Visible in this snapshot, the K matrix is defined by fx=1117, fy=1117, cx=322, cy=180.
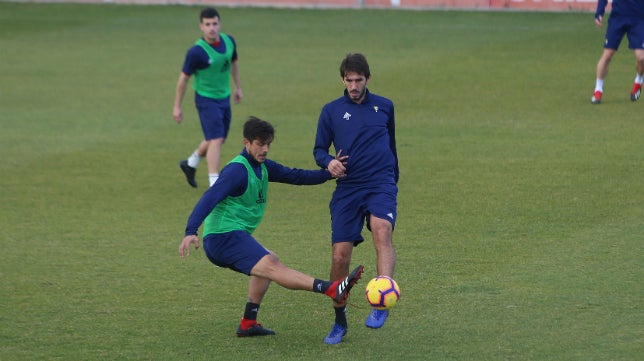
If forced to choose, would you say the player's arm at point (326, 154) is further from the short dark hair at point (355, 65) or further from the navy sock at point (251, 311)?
the navy sock at point (251, 311)

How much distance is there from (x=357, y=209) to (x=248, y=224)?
0.87 meters

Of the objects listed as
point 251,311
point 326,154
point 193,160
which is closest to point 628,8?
point 193,160

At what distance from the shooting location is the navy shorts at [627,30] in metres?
17.7

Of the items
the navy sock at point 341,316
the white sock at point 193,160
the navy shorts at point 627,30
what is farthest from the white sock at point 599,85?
the navy sock at point 341,316

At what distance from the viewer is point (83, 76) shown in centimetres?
2220

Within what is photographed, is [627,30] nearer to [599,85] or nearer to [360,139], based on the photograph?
[599,85]

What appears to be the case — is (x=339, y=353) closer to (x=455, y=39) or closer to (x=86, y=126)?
(x=86, y=126)

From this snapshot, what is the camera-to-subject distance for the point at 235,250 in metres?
8.30

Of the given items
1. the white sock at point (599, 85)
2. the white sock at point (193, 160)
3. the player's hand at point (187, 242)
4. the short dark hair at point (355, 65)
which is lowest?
the white sock at point (193, 160)

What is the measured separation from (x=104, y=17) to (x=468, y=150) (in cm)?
1587

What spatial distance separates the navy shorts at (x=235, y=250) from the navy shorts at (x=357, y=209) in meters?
0.70

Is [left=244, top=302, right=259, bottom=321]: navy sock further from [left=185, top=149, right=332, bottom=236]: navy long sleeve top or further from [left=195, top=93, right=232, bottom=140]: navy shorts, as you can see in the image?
[left=195, top=93, right=232, bottom=140]: navy shorts

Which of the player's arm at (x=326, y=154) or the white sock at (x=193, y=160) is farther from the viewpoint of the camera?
the white sock at (x=193, y=160)

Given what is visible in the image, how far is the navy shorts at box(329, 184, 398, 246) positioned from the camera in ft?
28.4
